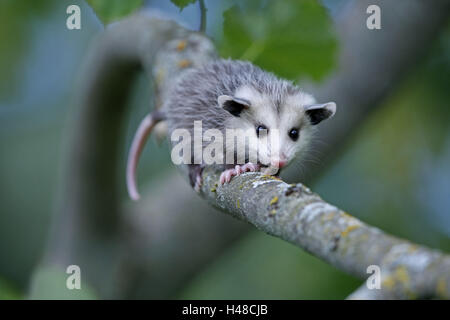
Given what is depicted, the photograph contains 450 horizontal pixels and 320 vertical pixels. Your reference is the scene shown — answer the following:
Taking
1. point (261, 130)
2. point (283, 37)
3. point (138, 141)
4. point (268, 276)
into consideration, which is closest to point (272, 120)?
point (261, 130)

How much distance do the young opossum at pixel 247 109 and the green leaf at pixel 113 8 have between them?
0.40m

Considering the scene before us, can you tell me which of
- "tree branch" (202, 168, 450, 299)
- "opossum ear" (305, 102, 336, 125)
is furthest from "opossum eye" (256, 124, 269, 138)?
"tree branch" (202, 168, 450, 299)

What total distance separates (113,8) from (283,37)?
0.85m

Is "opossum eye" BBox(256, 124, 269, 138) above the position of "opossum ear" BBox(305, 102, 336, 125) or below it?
below

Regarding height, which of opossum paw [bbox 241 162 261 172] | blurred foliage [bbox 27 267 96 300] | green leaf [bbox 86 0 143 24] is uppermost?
green leaf [bbox 86 0 143 24]

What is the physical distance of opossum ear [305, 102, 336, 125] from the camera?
2.17 meters

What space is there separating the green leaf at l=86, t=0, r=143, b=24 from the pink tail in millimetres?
698

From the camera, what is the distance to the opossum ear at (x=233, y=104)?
2004 mm

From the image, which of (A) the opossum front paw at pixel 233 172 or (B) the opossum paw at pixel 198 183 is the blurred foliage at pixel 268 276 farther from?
(A) the opossum front paw at pixel 233 172

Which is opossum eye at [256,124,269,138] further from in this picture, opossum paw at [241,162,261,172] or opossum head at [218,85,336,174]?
opossum paw at [241,162,261,172]

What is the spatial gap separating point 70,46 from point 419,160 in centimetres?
401

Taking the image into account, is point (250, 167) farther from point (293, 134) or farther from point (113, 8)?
point (113, 8)

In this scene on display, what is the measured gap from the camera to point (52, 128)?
7426 mm

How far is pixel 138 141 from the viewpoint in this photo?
Answer: 2.87 meters
